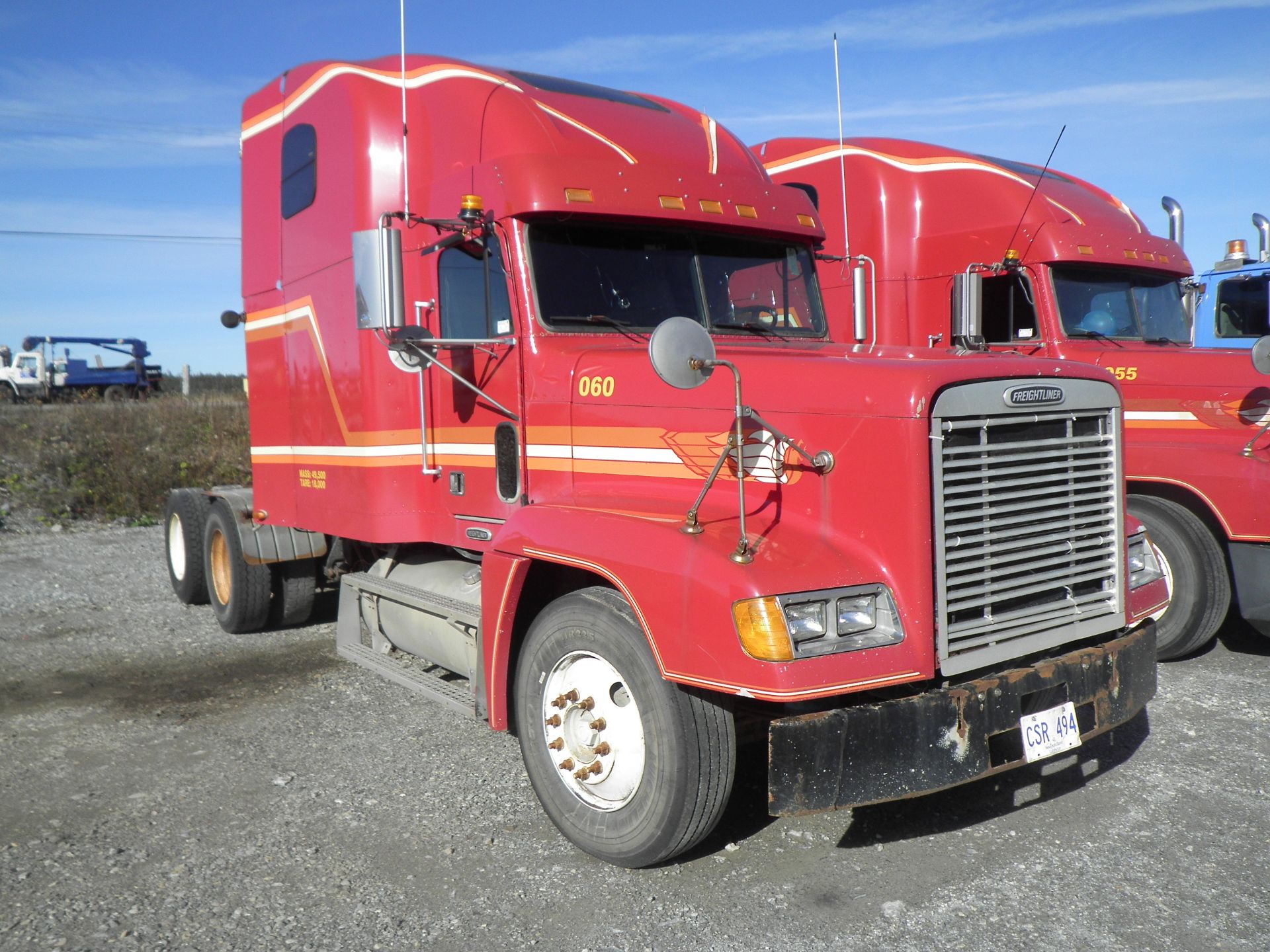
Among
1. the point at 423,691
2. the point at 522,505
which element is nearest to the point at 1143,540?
the point at 522,505

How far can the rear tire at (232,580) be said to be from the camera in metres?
7.48

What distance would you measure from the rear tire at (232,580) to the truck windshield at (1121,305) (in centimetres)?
592

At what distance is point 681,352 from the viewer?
11.7 feet

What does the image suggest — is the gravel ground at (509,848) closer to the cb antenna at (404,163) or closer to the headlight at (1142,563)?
the headlight at (1142,563)

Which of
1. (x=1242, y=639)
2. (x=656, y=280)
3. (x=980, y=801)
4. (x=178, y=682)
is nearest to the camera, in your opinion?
(x=980, y=801)

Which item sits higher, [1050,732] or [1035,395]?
[1035,395]

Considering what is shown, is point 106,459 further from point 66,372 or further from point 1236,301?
point 66,372

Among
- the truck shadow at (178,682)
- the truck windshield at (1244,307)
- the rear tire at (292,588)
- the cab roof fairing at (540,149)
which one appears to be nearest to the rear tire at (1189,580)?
the cab roof fairing at (540,149)

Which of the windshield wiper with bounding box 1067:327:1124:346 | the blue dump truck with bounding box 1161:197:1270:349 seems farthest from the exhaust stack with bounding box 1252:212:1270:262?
the windshield wiper with bounding box 1067:327:1124:346

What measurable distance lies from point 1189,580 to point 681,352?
4.32m

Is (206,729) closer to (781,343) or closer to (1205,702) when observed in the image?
(781,343)

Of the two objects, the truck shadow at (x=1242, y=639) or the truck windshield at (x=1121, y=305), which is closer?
the truck shadow at (x=1242, y=639)

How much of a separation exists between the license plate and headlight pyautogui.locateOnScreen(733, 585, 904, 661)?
2.24ft

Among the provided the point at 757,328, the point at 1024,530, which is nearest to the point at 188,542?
the point at 757,328
